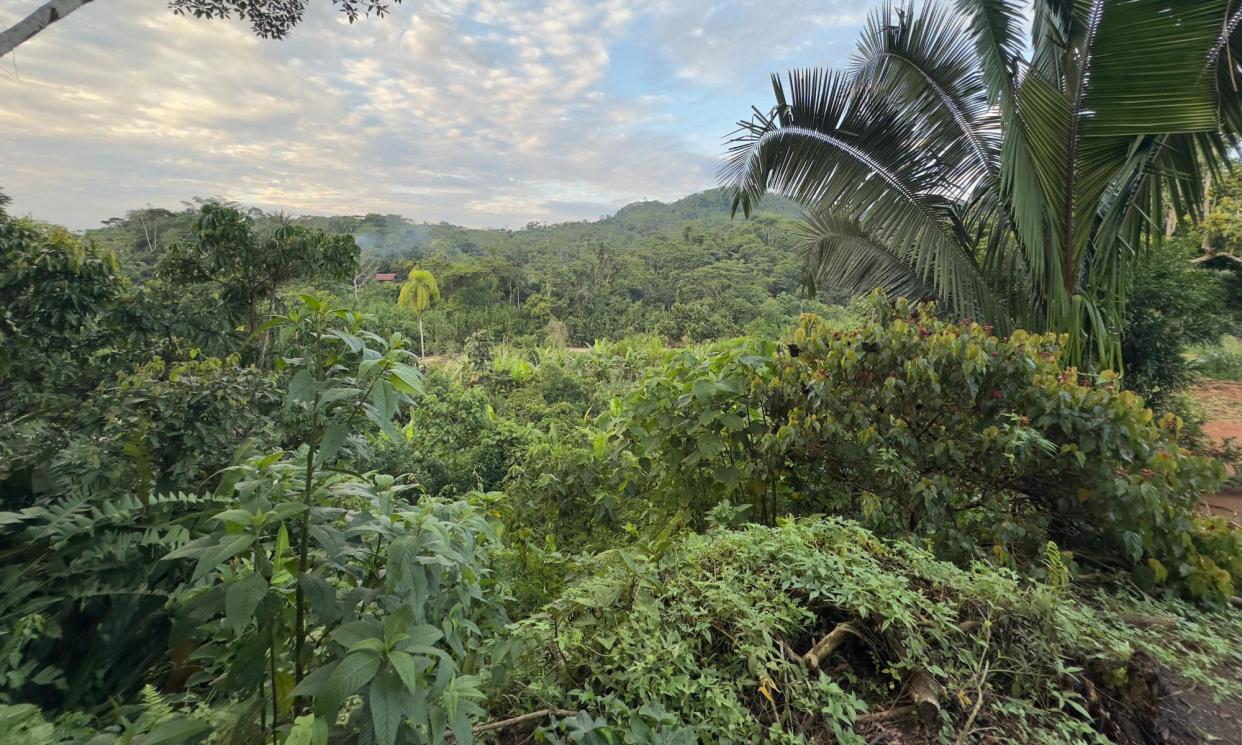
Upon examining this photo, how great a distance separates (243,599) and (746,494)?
6.71 feet

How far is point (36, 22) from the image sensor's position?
2578 mm

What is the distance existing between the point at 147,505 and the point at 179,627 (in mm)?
731

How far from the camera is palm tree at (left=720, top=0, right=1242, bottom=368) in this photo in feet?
10.7

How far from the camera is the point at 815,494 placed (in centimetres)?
246

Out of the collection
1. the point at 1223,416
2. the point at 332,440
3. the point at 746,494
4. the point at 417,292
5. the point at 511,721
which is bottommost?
the point at 417,292

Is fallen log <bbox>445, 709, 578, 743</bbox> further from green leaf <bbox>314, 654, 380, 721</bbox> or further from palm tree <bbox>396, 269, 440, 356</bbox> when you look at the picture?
palm tree <bbox>396, 269, 440, 356</bbox>

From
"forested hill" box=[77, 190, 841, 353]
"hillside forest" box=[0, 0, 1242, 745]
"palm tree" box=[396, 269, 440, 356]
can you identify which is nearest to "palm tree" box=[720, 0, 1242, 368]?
"hillside forest" box=[0, 0, 1242, 745]

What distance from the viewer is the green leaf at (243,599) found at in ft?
2.79

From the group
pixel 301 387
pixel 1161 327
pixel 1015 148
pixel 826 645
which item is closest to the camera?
pixel 301 387

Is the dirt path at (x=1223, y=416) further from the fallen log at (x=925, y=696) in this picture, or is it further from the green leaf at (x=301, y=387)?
the green leaf at (x=301, y=387)

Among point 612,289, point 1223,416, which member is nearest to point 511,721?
point 1223,416

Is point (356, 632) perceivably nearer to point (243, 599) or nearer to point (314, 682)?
point (314, 682)

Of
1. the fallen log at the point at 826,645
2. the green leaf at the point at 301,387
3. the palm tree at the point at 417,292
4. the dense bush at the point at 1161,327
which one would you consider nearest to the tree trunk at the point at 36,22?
the green leaf at the point at 301,387

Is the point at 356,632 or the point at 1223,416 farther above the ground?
→ the point at 356,632
